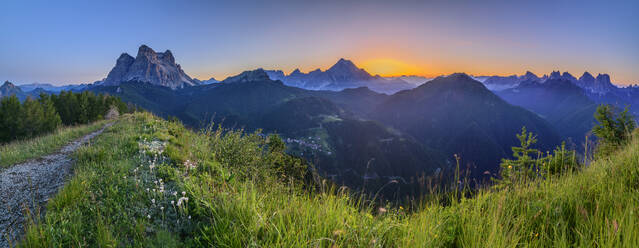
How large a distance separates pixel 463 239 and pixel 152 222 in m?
4.42

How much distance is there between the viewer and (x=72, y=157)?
7711 millimetres

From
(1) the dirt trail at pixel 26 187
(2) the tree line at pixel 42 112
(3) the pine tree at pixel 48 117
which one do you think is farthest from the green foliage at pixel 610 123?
(3) the pine tree at pixel 48 117

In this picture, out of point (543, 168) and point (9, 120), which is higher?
point (543, 168)

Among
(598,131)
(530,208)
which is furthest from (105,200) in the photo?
(598,131)

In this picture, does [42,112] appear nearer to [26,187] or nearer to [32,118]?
[32,118]

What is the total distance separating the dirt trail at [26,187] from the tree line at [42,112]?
2091 inches

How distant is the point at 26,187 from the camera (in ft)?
17.1

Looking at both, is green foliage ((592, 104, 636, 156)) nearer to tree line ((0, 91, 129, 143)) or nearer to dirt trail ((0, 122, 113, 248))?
dirt trail ((0, 122, 113, 248))

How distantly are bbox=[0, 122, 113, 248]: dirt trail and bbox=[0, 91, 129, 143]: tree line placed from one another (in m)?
53.1

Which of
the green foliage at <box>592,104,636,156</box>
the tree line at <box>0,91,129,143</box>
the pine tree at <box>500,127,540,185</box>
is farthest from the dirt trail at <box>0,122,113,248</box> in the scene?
the tree line at <box>0,91,129,143</box>

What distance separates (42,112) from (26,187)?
228ft

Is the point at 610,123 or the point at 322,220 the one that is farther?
the point at 610,123

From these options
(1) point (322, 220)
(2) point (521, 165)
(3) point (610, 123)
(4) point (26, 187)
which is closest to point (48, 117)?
(4) point (26, 187)

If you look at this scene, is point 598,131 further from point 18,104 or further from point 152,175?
point 18,104
